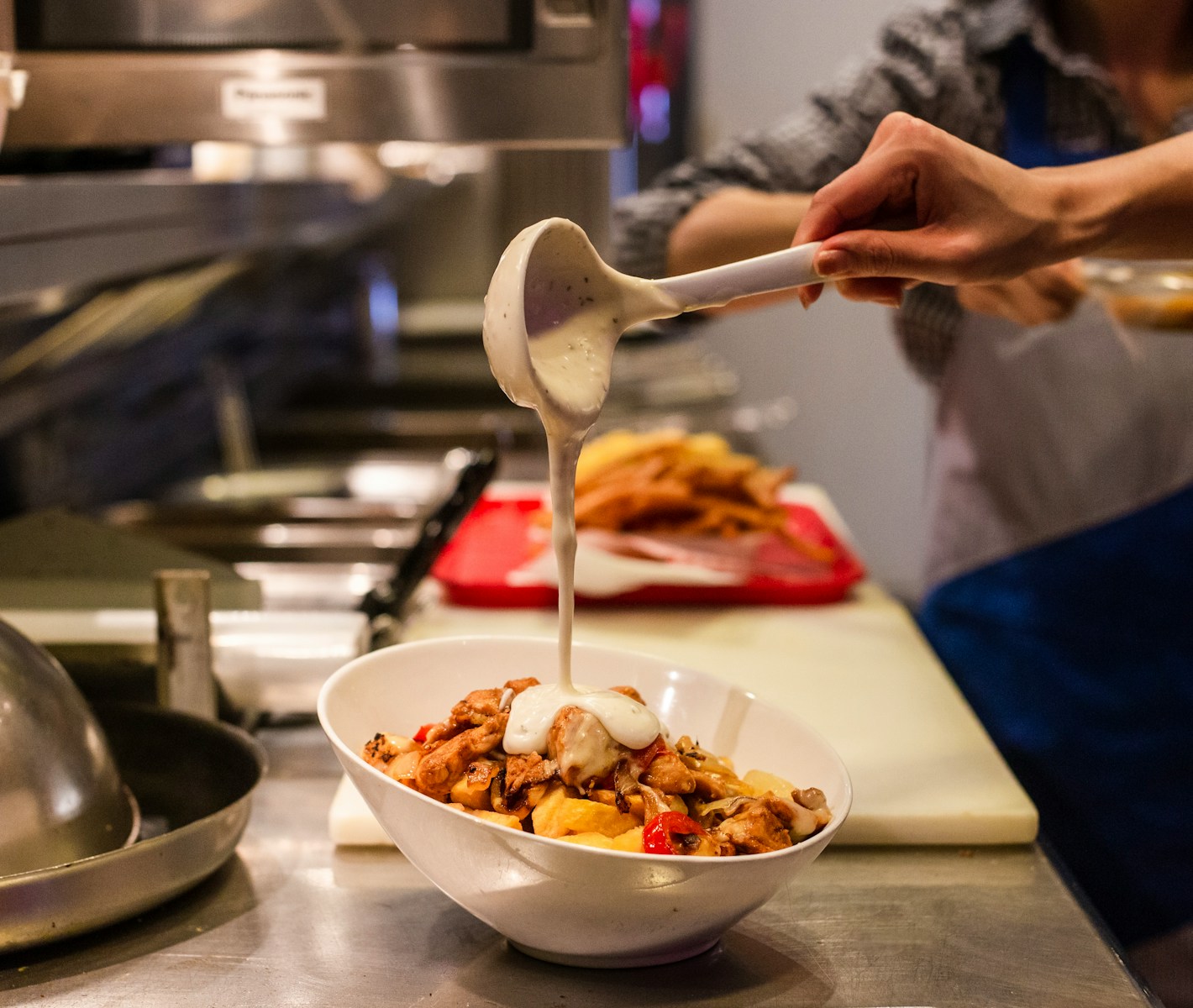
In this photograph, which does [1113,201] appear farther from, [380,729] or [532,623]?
[532,623]

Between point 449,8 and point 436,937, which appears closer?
point 436,937

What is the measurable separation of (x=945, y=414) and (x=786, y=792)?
4.66 ft

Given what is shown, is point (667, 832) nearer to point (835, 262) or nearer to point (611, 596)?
point (835, 262)

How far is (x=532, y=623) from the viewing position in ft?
5.05

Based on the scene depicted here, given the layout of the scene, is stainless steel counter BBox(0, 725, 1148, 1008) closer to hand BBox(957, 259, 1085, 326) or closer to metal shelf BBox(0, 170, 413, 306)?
metal shelf BBox(0, 170, 413, 306)

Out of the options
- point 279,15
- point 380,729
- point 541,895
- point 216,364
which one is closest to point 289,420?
point 216,364

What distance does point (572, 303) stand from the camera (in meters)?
0.89

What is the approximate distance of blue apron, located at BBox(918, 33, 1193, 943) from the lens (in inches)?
71.5

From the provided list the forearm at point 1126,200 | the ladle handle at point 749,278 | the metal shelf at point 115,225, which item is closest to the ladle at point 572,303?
the ladle handle at point 749,278

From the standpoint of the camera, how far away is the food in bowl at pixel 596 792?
2.52 ft

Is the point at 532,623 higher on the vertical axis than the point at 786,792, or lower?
lower

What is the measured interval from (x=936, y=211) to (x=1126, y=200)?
6.6 inches

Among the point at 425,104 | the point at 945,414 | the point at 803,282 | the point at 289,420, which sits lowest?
the point at 289,420

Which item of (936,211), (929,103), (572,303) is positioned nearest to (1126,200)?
(936,211)
